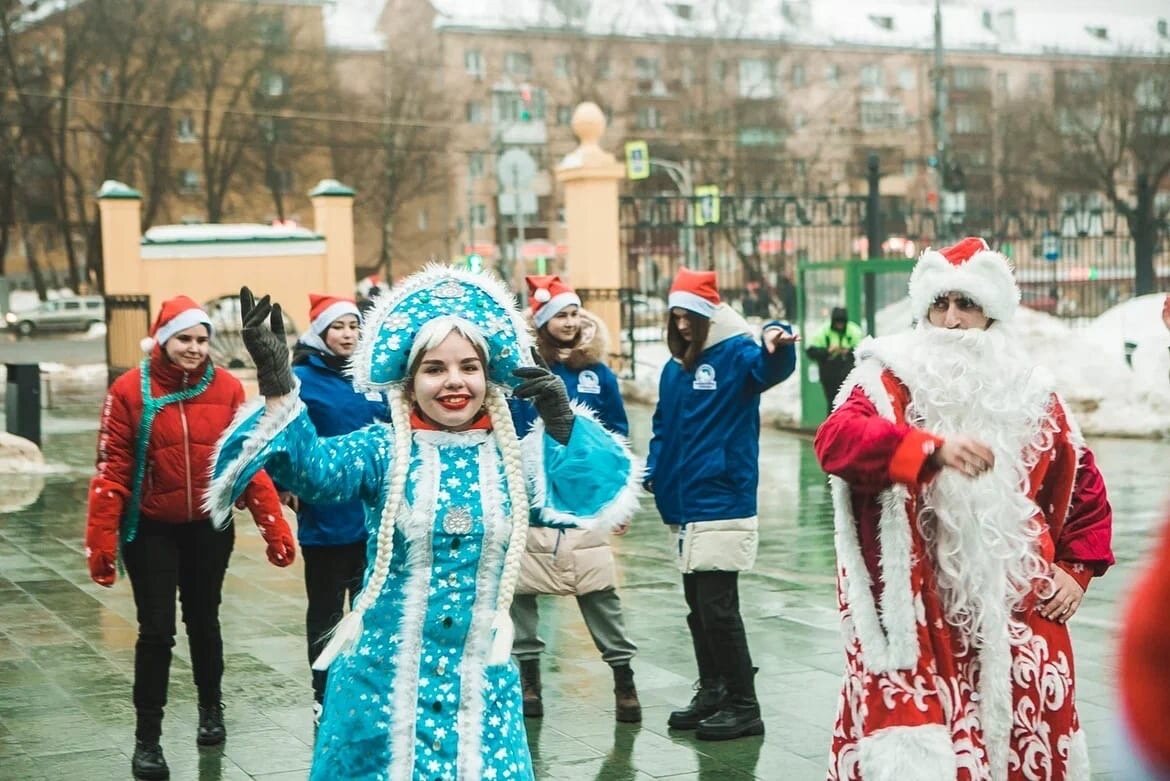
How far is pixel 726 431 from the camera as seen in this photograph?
646 cm

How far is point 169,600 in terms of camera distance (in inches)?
246

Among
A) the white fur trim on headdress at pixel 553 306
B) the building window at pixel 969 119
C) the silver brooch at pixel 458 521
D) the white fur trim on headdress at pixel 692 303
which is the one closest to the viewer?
the silver brooch at pixel 458 521

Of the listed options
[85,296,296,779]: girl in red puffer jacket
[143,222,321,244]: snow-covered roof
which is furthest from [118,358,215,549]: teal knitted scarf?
[143,222,321,244]: snow-covered roof

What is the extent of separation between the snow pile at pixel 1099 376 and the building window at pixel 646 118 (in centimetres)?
4282

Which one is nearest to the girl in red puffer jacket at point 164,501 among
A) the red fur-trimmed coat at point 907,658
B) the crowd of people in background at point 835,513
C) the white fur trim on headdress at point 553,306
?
the white fur trim on headdress at point 553,306

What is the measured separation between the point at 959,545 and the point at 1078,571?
408 mm

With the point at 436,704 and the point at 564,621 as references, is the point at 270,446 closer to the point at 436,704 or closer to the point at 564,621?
the point at 436,704

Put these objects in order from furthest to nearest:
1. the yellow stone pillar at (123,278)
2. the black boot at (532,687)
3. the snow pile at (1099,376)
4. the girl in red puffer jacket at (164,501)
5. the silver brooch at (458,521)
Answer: the yellow stone pillar at (123,278), the snow pile at (1099,376), the black boot at (532,687), the girl in red puffer jacket at (164,501), the silver brooch at (458,521)

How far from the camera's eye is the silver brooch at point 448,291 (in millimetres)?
4227

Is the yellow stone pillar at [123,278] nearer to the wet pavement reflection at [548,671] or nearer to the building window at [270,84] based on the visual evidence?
the wet pavement reflection at [548,671]

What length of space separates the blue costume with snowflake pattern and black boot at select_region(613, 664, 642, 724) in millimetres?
2627

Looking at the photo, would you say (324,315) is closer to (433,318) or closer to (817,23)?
(433,318)

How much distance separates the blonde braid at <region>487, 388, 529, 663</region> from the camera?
416 centimetres

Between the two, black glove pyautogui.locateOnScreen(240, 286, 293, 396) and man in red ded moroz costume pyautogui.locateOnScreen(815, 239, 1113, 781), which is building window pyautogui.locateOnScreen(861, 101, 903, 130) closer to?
man in red ded moroz costume pyautogui.locateOnScreen(815, 239, 1113, 781)
